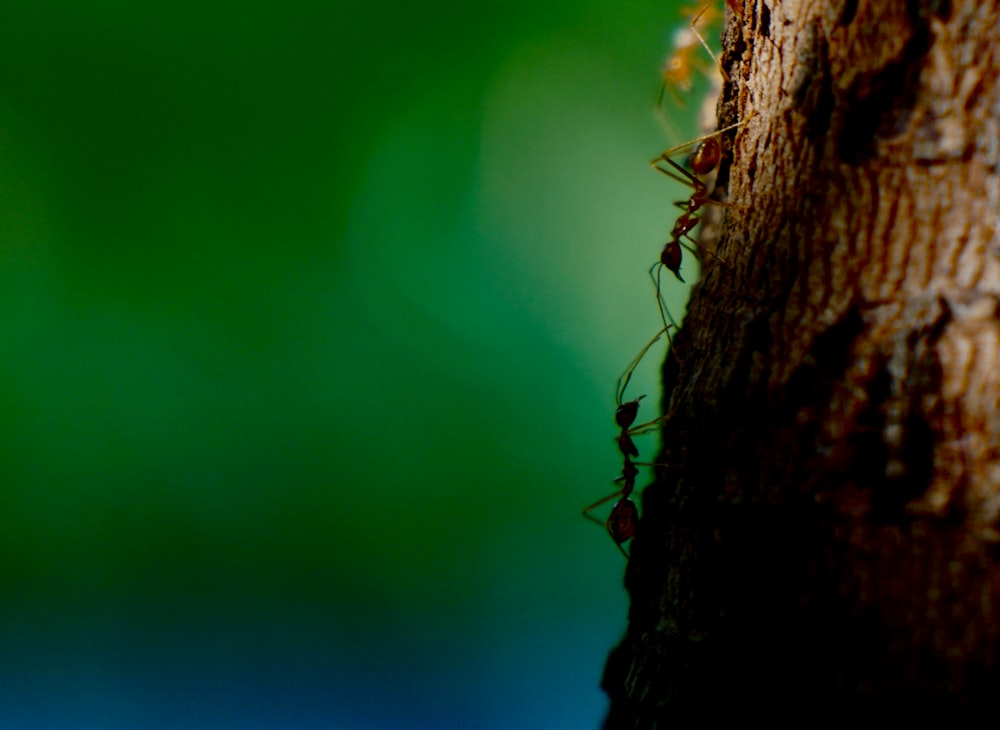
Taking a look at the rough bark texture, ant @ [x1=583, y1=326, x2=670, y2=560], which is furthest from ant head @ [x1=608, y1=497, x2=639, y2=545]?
the rough bark texture

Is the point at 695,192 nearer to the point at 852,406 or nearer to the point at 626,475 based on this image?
the point at 626,475

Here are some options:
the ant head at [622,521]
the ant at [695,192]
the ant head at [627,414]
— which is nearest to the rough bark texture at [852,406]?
the ant at [695,192]

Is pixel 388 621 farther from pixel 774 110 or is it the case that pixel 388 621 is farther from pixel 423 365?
pixel 774 110

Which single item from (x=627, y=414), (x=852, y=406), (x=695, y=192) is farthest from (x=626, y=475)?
(x=852, y=406)

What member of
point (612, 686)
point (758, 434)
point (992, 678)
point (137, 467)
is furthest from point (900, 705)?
point (137, 467)

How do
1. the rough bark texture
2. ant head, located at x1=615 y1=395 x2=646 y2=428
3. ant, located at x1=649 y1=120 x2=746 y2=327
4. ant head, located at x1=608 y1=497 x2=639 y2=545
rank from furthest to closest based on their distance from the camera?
ant head, located at x1=615 y1=395 x2=646 y2=428, ant head, located at x1=608 y1=497 x2=639 y2=545, ant, located at x1=649 y1=120 x2=746 y2=327, the rough bark texture

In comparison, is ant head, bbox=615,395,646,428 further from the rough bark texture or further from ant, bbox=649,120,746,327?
the rough bark texture
